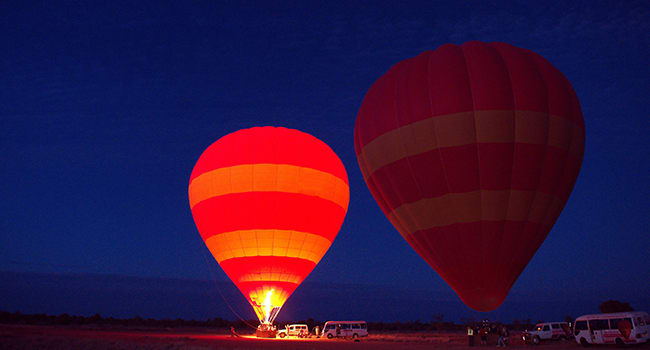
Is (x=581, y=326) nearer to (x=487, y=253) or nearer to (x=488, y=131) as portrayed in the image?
(x=487, y=253)

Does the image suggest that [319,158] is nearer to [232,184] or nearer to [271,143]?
[271,143]

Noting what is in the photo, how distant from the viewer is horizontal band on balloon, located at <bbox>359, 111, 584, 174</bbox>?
17203mm

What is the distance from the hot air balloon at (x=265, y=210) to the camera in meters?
25.7

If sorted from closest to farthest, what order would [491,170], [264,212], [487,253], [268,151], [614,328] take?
[487,253], [491,170], [614,328], [264,212], [268,151]

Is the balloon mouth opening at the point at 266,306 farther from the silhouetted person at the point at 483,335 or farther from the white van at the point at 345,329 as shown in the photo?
the silhouetted person at the point at 483,335

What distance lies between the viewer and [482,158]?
1714cm

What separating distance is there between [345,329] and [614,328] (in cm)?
1648

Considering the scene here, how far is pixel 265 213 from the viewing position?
2561 cm

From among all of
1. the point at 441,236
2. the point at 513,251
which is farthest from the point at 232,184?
the point at 513,251

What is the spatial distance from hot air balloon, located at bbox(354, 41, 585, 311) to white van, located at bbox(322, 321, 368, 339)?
1437cm

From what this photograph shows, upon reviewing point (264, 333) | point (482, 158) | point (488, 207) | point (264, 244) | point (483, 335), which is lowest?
point (483, 335)

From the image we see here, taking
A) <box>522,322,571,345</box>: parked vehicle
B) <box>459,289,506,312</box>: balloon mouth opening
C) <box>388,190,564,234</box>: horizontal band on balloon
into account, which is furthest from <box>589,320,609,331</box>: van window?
<box>522,322,571,345</box>: parked vehicle

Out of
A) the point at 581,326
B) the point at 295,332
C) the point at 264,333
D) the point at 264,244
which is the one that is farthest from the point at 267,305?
the point at 581,326

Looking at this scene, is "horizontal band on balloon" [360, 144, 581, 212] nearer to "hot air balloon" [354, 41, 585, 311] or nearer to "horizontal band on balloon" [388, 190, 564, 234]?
"hot air balloon" [354, 41, 585, 311]
